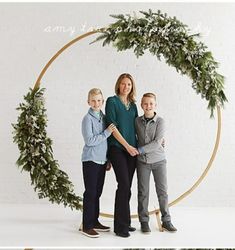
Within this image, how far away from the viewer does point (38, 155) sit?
405 cm

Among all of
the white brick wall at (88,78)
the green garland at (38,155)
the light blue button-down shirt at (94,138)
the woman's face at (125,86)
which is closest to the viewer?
the light blue button-down shirt at (94,138)

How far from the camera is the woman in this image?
3.86m

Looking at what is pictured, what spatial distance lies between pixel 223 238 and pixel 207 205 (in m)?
1.42

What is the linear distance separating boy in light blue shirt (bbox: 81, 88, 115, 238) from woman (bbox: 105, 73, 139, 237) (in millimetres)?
82

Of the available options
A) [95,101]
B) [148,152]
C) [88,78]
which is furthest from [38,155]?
[88,78]

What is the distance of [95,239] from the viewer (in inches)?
151

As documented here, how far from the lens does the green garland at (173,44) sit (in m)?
3.99

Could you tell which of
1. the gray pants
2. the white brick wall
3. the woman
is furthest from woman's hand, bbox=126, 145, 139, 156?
the white brick wall

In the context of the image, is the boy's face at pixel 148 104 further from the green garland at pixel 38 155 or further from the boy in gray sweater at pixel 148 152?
the green garland at pixel 38 155

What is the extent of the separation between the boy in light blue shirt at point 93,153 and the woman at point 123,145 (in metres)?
0.08

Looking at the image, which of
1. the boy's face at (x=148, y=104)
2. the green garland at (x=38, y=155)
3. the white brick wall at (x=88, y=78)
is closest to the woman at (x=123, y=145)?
the boy's face at (x=148, y=104)

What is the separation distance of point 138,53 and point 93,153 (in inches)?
37.8

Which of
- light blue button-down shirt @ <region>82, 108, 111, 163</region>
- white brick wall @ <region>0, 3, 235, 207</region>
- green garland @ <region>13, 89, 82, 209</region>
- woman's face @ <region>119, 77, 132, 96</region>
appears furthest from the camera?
white brick wall @ <region>0, 3, 235, 207</region>

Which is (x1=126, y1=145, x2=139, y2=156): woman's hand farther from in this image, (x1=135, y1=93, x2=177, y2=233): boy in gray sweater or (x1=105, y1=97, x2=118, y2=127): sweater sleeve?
(x1=105, y1=97, x2=118, y2=127): sweater sleeve
